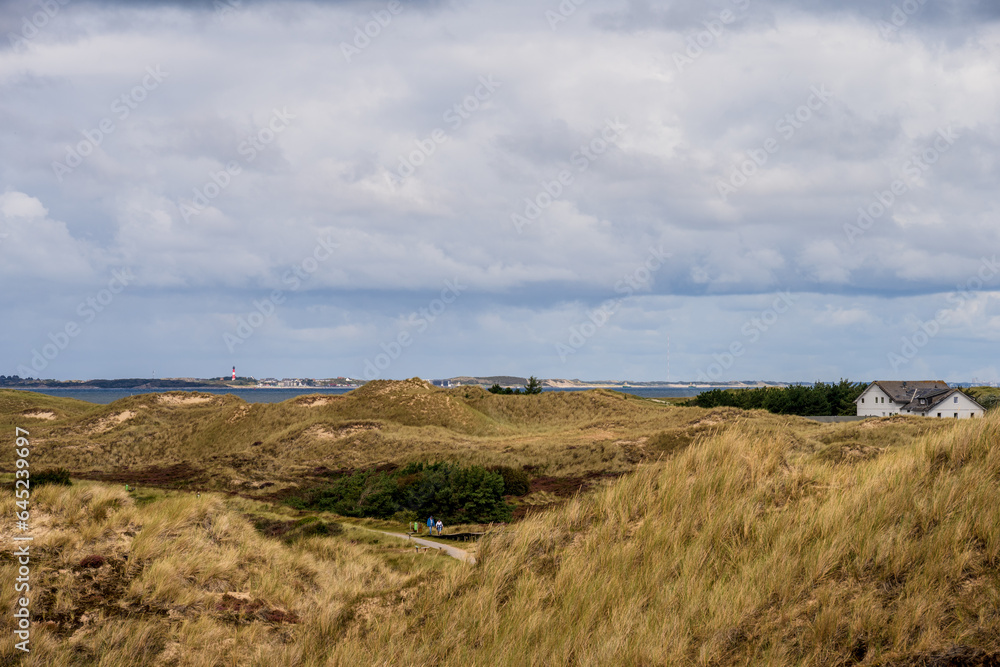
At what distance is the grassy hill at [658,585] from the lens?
5590 mm

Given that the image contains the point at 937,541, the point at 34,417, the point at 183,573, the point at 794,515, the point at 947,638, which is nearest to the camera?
the point at 947,638

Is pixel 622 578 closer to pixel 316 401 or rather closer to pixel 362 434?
pixel 362 434

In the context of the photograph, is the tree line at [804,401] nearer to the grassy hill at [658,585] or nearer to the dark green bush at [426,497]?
the dark green bush at [426,497]

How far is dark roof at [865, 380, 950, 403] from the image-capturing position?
3238 inches

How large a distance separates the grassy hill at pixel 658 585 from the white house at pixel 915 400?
77776 mm

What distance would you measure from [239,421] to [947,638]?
6476 centimetres

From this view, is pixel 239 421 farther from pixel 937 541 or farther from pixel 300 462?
pixel 937 541

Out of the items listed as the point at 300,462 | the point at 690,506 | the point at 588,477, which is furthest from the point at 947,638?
the point at 300,462

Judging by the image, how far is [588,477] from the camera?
127ft

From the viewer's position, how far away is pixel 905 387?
8550cm

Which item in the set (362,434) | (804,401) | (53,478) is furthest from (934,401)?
(53,478)

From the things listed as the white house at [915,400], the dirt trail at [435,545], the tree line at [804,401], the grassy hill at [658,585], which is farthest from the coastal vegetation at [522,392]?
the grassy hill at [658,585]

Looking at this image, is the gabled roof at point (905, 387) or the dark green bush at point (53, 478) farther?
the gabled roof at point (905, 387)

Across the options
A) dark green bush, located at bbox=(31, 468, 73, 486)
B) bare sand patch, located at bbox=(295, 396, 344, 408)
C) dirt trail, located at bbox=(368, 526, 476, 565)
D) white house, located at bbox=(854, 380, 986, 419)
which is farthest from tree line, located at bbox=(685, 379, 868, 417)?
dark green bush, located at bbox=(31, 468, 73, 486)
